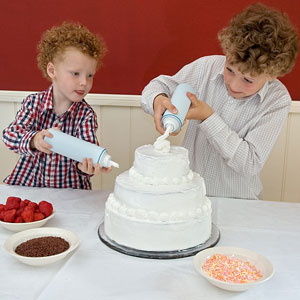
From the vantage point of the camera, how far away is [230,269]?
0.95 metres

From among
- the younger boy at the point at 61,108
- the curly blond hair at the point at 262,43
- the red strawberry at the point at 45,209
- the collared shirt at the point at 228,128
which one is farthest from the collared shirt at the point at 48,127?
the curly blond hair at the point at 262,43

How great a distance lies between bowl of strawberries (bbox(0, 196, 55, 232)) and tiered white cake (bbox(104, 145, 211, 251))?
20cm

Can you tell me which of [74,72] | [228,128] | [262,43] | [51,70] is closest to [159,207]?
[228,128]

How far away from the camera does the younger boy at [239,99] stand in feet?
4.33

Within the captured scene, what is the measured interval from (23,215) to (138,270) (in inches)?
14.9

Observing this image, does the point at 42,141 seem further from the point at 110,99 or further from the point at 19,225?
the point at 110,99

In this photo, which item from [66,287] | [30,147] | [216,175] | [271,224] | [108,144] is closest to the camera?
[66,287]

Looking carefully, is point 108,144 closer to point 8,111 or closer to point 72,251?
point 8,111

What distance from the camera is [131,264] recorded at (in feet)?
3.34

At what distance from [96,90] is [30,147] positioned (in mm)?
808

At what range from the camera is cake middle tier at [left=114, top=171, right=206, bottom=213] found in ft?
3.45

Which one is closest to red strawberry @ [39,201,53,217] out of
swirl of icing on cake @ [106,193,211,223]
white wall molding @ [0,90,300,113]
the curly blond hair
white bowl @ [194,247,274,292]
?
swirl of icing on cake @ [106,193,211,223]

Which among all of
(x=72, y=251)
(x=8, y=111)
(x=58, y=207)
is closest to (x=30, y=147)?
(x=58, y=207)

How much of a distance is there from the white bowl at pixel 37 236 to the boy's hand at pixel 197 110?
1.78ft
